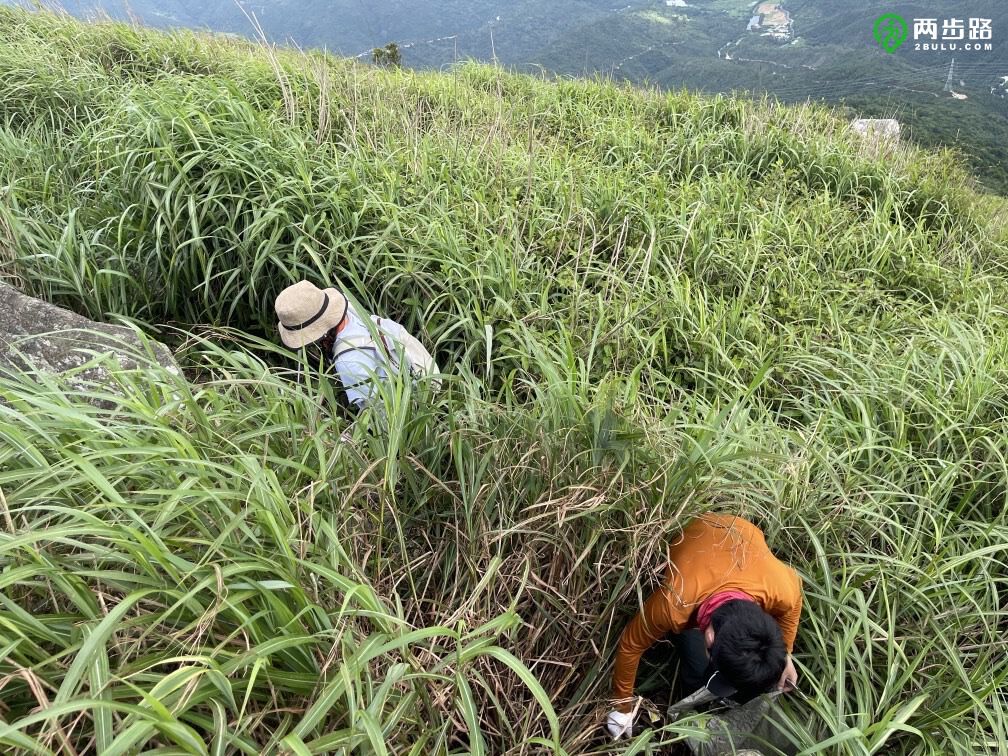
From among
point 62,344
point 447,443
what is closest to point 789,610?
point 447,443

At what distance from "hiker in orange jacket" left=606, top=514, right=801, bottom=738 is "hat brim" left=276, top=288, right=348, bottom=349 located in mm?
1548

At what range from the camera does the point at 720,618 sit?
141 centimetres

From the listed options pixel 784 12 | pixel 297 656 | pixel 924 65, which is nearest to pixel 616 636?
pixel 297 656

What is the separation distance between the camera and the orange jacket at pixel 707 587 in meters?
1.47

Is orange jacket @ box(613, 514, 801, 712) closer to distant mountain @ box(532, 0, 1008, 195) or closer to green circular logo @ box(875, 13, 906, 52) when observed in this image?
distant mountain @ box(532, 0, 1008, 195)

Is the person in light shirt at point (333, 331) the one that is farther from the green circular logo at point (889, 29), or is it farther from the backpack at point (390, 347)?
the green circular logo at point (889, 29)

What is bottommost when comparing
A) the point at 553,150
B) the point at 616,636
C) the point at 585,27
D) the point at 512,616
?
the point at 616,636

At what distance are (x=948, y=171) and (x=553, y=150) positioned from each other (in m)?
3.75

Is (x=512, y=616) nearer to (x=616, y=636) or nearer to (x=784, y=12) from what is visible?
(x=616, y=636)

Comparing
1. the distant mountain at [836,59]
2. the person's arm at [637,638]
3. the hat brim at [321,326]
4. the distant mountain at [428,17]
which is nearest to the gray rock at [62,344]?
the hat brim at [321,326]

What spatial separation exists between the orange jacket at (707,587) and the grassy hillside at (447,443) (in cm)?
9

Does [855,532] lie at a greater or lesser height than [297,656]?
lesser

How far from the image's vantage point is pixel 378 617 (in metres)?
1.08

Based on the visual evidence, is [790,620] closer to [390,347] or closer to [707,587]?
[707,587]
